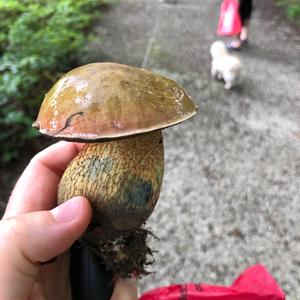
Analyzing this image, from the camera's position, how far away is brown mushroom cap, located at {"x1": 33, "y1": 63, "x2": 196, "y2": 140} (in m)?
0.77

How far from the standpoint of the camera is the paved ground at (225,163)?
1854 mm

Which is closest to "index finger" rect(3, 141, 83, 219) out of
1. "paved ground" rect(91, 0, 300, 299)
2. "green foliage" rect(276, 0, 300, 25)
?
"paved ground" rect(91, 0, 300, 299)

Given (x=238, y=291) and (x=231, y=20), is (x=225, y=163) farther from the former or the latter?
(x=231, y=20)

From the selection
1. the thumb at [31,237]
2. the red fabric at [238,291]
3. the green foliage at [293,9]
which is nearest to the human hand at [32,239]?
the thumb at [31,237]

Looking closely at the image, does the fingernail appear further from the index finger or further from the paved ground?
the paved ground

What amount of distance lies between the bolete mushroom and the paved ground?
3.06ft

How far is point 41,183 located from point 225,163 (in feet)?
4.48

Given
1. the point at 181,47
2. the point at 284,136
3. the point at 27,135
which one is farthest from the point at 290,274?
the point at 181,47

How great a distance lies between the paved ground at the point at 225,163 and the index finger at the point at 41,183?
729mm

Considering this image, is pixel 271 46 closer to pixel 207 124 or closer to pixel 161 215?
pixel 207 124

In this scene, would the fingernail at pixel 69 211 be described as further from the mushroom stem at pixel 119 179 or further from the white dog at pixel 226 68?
the white dog at pixel 226 68

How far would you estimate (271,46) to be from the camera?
3.90m

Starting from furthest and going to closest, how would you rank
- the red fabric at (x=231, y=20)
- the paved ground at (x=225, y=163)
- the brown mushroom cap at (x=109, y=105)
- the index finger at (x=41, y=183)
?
the red fabric at (x=231, y=20), the paved ground at (x=225, y=163), the index finger at (x=41, y=183), the brown mushroom cap at (x=109, y=105)

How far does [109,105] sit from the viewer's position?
2.59 feet
